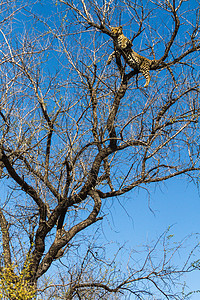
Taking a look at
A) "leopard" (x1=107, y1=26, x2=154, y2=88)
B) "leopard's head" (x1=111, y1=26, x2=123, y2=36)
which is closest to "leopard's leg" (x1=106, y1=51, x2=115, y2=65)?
"leopard" (x1=107, y1=26, x2=154, y2=88)

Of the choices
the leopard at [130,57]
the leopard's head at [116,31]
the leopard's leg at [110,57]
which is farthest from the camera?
the leopard's leg at [110,57]

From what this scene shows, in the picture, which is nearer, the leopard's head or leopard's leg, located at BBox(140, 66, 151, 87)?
the leopard's head

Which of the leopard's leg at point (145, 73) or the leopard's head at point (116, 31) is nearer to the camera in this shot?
the leopard's head at point (116, 31)

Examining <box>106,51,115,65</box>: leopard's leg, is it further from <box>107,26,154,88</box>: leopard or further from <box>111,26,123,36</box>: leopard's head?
<box>111,26,123,36</box>: leopard's head

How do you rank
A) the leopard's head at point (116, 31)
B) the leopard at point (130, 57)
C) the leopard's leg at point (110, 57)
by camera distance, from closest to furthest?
the leopard's head at point (116, 31) < the leopard at point (130, 57) < the leopard's leg at point (110, 57)

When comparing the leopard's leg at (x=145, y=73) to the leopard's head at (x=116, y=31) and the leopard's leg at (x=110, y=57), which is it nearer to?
the leopard's leg at (x=110, y=57)

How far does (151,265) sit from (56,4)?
456cm

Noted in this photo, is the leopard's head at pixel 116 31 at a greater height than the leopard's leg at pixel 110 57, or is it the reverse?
the leopard's leg at pixel 110 57

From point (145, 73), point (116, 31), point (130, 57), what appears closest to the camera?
point (116, 31)

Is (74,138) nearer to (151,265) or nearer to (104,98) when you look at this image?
(104,98)

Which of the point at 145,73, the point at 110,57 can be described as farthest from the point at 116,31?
the point at 145,73

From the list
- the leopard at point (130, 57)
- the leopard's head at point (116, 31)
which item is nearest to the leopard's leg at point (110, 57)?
the leopard at point (130, 57)

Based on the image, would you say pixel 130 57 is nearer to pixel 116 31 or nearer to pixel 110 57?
pixel 110 57

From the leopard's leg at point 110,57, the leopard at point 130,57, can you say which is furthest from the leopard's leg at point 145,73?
the leopard's leg at point 110,57
